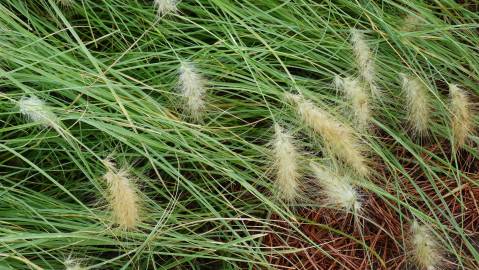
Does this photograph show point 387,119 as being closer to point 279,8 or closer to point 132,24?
point 279,8

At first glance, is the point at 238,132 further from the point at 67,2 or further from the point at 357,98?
the point at 67,2

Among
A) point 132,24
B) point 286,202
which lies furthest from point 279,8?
point 286,202

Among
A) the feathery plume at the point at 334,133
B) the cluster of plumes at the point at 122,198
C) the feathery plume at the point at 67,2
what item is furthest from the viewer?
the feathery plume at the point at 67,2

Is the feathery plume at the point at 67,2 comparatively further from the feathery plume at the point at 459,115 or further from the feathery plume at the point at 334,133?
the feathery plume at the point at 459,115

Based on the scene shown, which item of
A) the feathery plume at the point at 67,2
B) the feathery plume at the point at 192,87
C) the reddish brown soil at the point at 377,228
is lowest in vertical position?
the reddish brown soil at the point at 377,228

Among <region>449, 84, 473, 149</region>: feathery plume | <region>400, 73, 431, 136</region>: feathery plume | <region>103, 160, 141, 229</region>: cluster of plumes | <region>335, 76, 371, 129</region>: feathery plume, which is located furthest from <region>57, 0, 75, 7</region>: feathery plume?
<region>449, 84, 473, 149</region>: feathery plume

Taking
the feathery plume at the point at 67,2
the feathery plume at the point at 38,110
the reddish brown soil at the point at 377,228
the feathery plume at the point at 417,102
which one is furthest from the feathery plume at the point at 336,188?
the feathery plume at the point at 67,2
